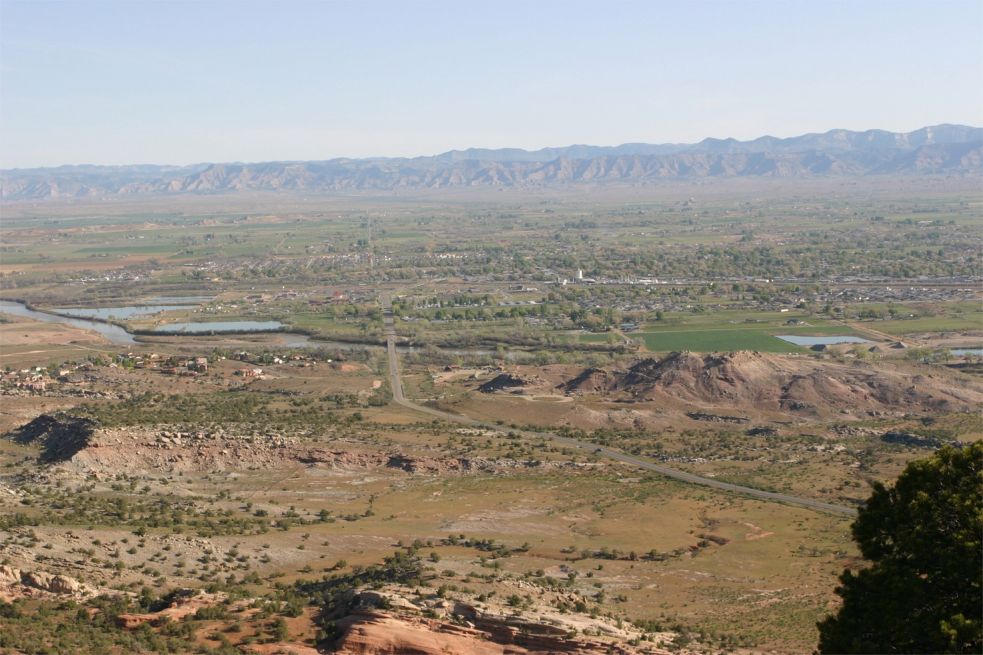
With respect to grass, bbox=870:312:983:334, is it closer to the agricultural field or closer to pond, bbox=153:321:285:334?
the agricultural field

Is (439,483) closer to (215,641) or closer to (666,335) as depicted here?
(215,641)

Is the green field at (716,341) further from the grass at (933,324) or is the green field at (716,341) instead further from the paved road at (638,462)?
the paved road at (638,462)

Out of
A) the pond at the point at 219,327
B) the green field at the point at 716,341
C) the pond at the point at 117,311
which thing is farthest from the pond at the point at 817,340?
the pond at the point at 117,311

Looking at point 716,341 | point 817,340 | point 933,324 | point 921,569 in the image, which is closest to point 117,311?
point 716,341

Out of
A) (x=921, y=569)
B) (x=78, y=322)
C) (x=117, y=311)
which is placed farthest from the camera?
(x=117, y=311)

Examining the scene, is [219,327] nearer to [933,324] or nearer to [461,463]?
[461,463]

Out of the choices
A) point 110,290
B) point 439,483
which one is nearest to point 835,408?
point 439,483

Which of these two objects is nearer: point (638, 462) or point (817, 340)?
point (638, 462)

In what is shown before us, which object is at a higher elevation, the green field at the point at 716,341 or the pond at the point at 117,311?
the green field at the point at 716,341
